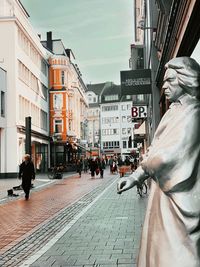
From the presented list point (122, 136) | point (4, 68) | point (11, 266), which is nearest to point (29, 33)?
point (4, 68)

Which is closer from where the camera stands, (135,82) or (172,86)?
(172,86)

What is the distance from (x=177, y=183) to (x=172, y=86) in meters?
0.58

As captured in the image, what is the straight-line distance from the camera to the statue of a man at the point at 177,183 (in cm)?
241

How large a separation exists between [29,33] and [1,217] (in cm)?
4067

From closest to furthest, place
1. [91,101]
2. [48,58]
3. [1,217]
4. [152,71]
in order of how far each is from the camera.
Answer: [1,217], [152,71], [48,58], [91,101]

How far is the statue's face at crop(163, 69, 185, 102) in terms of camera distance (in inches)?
107

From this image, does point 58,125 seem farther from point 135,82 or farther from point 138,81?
point 135,82

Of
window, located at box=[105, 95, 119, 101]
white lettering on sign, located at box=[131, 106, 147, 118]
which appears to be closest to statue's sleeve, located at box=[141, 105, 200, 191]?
white lettering on sign, located at box=[131, 106, 147, 118]

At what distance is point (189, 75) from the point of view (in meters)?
2.65

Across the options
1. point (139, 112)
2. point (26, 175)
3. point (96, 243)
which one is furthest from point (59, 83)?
point (96, 243)

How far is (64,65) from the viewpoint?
66.2 m

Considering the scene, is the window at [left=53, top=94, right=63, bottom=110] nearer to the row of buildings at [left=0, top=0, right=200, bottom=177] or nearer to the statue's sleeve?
the row of buildings at [left=0, top=0, right=200, bottom=177]

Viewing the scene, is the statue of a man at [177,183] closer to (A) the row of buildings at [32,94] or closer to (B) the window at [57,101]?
(A) the row of buildings at [32,94]

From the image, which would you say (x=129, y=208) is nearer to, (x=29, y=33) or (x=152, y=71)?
(x=152, y=71)
